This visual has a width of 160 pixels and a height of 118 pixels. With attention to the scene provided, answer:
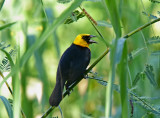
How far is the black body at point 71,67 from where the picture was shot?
5.26 feet

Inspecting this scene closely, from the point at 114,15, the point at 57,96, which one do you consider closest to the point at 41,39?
the point at 114,15

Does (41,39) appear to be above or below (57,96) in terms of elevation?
above

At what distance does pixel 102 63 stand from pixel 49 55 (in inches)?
23.1

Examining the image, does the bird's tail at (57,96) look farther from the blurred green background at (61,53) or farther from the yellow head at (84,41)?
the yellow head at (84,41)

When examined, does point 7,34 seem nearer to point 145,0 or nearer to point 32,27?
point 32,27

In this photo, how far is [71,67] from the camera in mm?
1825

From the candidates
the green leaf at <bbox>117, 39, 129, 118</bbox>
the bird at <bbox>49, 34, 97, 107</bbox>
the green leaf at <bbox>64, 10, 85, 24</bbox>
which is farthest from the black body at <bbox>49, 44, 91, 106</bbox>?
the green leaf at <bbox>117, 39, 129, 118</bbox>

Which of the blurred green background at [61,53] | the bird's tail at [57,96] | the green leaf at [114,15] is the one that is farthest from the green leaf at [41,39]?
the blurred green background at [61,53]

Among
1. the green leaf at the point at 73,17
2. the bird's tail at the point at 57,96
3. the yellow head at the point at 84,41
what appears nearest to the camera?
the green leaf at the point at 73,17

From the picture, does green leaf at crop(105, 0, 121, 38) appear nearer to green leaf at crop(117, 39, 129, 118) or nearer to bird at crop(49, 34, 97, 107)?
green leaf at crop(117, 39, 129, 118)

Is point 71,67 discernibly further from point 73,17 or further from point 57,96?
point 73,17

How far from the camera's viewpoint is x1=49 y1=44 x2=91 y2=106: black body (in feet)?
5.26

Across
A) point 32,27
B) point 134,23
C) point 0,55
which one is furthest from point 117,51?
point 32,27

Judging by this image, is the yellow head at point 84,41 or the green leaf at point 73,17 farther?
the yellow head at point 84,41
